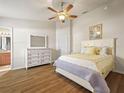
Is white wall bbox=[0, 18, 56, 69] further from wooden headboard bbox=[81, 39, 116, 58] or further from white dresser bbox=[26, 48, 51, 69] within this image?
wooden headboard bbox=[81, 39, 116, 58]

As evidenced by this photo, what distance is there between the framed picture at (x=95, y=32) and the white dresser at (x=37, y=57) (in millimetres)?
2652

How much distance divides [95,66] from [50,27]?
4.66 m

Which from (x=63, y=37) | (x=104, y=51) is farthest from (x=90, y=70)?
(x=63, y=37)

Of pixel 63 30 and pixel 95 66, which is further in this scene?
pixel 63 30

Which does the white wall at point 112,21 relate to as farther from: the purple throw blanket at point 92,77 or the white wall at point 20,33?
the white wall at point 20,33

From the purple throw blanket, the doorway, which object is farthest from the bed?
the doorway

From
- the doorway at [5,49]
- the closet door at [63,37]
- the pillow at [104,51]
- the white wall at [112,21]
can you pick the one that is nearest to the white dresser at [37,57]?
the closet door at [63,37]

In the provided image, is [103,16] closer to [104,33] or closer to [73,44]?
[104,33]

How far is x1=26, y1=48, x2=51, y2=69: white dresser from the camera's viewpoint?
4811 millimetres

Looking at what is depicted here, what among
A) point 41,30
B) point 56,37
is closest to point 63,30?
point 56,37

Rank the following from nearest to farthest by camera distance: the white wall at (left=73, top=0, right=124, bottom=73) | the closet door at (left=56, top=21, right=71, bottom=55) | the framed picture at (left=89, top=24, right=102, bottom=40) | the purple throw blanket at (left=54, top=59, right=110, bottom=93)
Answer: the purple throw blanket at (left=54, top=59, right=110, bottom=93) → the white wall at (left=73, top=0, right=124, bottom=73) → the framed picture at (left=89, top=24, right=102, bottom=40) → the closet door at (left=56, top=21, right=71, bottom=55)

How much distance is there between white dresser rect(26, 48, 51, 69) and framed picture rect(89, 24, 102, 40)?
2.65 metres

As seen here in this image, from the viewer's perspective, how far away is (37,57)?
16.9 feet

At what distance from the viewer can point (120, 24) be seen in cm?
374
